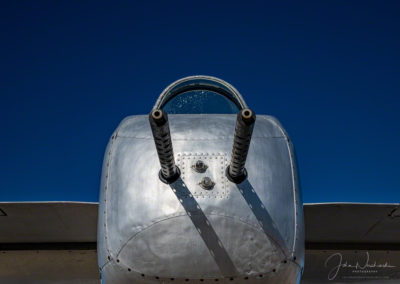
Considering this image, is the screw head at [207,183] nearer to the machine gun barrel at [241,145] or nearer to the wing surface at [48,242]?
the machine gun barrel at [241,145]

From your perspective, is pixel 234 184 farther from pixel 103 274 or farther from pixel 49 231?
pixel 49 231

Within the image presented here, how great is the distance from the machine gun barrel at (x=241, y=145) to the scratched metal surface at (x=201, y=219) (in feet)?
0.25

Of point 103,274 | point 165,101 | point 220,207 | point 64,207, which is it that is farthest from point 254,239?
point 64,207

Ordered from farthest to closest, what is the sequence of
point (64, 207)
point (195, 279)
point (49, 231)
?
point (49, 231) < point (64, 207) < point (195, 279)

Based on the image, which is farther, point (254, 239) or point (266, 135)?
point (266, 135)

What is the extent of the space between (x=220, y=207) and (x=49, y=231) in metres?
3.51

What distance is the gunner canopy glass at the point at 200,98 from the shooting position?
5109 millimetres

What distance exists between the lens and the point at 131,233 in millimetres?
3584

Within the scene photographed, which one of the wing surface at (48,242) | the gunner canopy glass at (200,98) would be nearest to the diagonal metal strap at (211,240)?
the gunner canopy glass at (200,98)

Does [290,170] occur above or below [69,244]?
above

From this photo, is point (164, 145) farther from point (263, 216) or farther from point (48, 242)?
point (48, 242)

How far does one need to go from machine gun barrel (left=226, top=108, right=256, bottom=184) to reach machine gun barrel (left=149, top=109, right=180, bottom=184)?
0.46 metres
